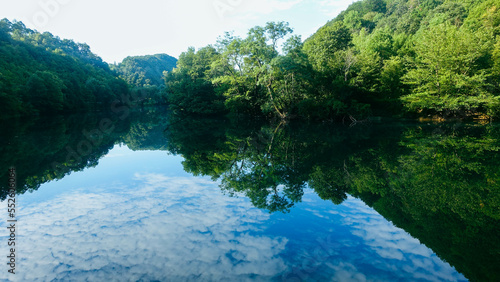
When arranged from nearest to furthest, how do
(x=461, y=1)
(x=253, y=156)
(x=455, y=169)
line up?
(x=455, y=169), (x=253, y=156), (x=461, y=1)

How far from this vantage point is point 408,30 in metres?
69.8

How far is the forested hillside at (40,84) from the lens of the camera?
146 feet

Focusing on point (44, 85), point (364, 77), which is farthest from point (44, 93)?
point (364, 77)

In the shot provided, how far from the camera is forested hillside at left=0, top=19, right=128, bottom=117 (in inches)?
1748

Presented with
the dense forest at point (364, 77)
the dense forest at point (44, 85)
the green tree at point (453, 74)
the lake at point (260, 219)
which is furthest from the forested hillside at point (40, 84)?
the green tree at point (453, 74)

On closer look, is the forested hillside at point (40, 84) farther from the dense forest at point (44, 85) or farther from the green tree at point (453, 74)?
the green tree at point (453, 74)

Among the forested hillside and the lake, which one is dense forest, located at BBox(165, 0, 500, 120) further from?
the forested hillside

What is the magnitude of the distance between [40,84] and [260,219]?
61.2m

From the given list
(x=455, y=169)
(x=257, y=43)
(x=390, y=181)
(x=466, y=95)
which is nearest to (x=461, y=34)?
(x=466, y=95)

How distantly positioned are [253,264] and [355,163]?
881cm

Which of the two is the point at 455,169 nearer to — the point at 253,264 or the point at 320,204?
the point at 320,204

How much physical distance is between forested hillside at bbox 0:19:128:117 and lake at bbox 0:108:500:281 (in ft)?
149

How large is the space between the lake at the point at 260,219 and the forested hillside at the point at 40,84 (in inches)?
1784

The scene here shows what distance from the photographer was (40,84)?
4819 cm
